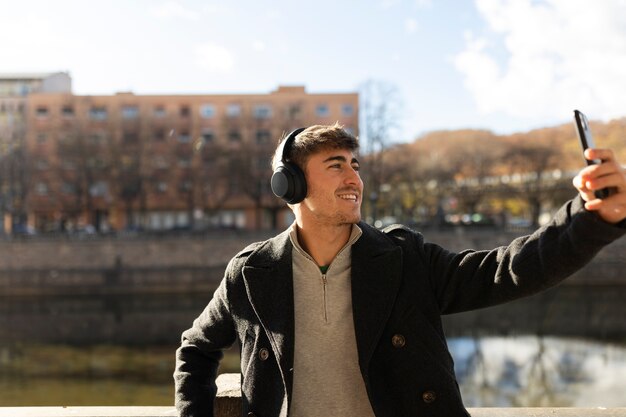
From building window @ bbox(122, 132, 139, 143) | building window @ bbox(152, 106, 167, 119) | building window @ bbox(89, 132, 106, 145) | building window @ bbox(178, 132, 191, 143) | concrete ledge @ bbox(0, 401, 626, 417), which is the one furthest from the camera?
building window @ bbox(178, 132, 191, 143)

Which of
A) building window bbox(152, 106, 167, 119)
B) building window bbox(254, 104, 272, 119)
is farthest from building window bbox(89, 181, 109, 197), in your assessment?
building window bbox(254, 104, 272, 119)

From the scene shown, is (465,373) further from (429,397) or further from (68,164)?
(68,164)

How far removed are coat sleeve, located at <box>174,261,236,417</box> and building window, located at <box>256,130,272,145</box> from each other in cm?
4106

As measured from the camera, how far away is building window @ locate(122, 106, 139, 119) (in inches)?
1687

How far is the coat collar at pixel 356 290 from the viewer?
1.92 metres

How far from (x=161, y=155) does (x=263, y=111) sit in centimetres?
720

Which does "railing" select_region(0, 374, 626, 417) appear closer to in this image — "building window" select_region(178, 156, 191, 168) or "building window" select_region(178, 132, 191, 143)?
"building window" select_region(178, 156, 191, 168)

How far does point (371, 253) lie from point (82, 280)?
33.3 meters

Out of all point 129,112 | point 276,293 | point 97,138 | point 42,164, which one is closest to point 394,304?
point 276,293

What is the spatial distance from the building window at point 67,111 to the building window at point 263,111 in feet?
38.7

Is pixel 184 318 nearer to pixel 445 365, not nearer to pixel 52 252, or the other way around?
pixel 52 252

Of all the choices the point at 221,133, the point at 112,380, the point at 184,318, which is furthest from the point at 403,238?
the point at 221,133

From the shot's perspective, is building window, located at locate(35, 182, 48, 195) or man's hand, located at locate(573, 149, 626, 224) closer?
man's hand, located at locate(573, 149, 626, 224)

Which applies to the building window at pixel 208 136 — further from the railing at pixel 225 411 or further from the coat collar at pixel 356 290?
the coat collar at pixel 356 290
